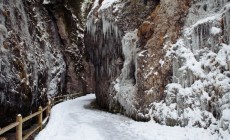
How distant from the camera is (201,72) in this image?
11000mm

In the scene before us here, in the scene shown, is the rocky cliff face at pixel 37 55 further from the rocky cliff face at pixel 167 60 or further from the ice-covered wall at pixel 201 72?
the ice-covered wall at pixel 201 72

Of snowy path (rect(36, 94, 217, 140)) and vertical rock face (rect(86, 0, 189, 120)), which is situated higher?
vertical rock face (rect(86, 0, 189, 120))

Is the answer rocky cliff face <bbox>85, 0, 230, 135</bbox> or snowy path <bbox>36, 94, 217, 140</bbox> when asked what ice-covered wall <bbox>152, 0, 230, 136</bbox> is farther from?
snowy path <bbox>36, 94, 217, 140</bbox>

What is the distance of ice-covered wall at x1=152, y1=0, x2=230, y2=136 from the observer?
32.3ft

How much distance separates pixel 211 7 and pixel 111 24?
7947 millimetres

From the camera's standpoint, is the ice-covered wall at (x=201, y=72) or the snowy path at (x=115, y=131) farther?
the snowy path at (x=115, y=131)

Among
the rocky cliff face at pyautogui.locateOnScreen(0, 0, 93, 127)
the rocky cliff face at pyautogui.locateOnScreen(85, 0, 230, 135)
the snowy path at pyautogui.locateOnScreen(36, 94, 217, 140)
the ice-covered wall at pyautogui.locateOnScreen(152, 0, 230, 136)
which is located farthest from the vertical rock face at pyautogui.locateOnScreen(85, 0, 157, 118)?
Result: the rocky cliff face at pyautogui.locateOnScreen(0, 0, 93, 127)

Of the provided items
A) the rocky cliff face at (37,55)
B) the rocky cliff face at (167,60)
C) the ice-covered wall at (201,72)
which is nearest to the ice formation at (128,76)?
the rocky cliff face at (167,60)

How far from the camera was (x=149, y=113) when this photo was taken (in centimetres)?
1348

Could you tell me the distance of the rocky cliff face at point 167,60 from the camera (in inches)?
407

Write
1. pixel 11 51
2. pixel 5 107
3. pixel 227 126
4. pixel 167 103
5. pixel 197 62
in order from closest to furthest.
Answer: pixel 227 126, pixel 197 62, pixel 167 103, pixel 5 107, pixel 11 51

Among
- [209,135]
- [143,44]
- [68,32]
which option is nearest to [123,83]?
[143,44]

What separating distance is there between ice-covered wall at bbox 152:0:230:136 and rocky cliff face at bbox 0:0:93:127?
25.7ft

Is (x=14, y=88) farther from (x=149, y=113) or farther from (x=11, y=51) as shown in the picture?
(x=149, y=113)
